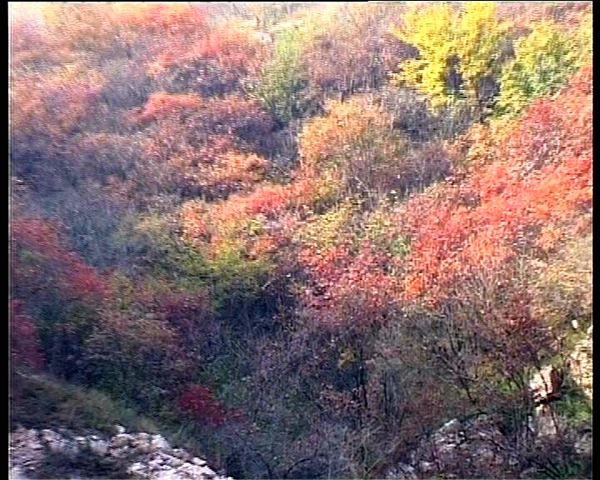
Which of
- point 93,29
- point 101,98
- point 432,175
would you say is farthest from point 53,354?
point 93,29

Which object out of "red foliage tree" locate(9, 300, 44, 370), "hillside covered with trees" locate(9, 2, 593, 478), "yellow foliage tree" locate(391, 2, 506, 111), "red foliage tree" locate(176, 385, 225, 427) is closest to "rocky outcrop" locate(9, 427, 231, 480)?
"hillside covered with trees" locate(9, 2, 593, 478)

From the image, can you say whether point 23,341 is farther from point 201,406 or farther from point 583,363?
point 583,363

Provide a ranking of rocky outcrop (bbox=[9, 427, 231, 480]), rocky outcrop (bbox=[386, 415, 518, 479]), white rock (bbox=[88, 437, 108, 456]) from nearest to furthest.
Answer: rocky outcrop (bbox=[9, 427, 231, 480])
white rock (bbox=[88, 437, 108, 456])
rocky outcrop (bbox=[386, 415, 518, 479])

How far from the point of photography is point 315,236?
18.8ft

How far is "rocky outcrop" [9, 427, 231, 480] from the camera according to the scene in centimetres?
477

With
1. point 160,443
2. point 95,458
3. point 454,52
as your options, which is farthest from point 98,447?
point 454,52

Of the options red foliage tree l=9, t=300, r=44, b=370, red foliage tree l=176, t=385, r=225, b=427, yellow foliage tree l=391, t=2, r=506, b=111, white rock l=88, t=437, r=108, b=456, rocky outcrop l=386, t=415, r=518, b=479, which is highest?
yellow foliage tree l=391, t=2, r=506, b=111

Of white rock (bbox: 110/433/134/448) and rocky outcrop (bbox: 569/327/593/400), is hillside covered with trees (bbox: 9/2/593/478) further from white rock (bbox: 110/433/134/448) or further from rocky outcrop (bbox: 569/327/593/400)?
white rock (bbox: 110/433/134/448)

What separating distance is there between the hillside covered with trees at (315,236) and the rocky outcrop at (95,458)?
12cm

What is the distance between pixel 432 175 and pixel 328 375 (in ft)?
5.20

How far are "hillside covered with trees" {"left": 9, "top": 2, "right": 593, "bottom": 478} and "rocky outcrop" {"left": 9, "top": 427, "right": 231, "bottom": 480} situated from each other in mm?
116

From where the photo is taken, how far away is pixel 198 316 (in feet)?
18.0

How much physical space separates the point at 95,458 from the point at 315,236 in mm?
1953

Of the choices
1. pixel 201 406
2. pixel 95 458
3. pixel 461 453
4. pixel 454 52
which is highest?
pixel 454 52
